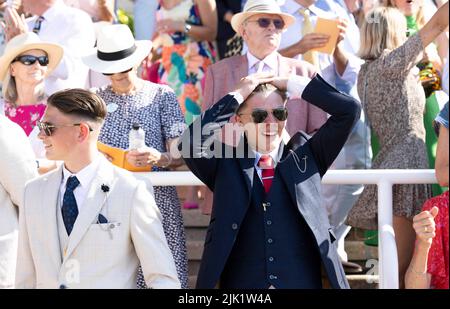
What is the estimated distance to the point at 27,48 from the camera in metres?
7.59

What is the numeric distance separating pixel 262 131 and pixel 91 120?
92 cm

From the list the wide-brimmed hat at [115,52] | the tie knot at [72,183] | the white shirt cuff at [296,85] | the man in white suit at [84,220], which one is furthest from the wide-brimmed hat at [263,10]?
the tie knot at [72,183]

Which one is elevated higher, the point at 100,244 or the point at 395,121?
the point at 395,121

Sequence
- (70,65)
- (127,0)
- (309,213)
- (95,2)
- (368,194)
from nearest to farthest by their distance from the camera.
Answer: (309,213)
(368,194)
(70,65)
(95,2)
(127,0)

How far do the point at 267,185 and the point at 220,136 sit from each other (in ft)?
1.49

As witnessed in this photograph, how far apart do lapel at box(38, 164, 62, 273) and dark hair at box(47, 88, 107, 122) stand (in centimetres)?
38

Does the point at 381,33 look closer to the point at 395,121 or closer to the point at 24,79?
the point at 395,121

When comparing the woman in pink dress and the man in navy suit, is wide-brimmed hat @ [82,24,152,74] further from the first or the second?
the man in navy suit

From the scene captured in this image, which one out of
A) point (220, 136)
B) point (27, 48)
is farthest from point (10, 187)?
point (27, 48)

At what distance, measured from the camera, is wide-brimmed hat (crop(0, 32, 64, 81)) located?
7.50 metres

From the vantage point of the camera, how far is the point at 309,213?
230 inches
